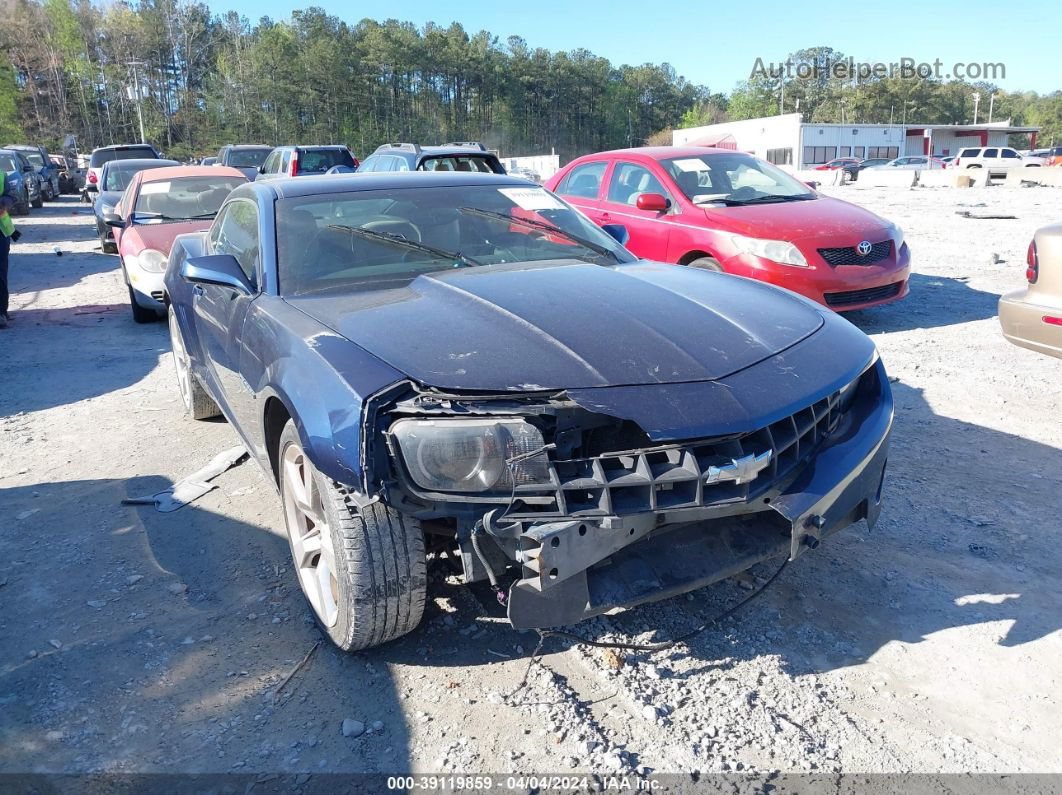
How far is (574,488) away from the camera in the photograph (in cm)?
217

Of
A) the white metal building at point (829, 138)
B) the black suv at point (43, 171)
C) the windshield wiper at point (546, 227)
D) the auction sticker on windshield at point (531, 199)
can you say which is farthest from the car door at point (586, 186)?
the white metal building at point (829, 138)

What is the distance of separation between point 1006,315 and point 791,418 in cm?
306

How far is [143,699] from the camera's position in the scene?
2.56 m

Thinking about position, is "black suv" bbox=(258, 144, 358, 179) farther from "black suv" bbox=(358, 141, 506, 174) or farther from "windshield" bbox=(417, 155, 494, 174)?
"windshield" bbox=(417, 155, 494, 174)

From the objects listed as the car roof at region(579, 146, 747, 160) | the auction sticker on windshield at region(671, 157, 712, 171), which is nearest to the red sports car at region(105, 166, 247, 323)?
the car roof at region(579, 146, 747, 160)

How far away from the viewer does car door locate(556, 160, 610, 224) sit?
8.39 metres

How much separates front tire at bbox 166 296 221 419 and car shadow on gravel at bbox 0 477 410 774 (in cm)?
141

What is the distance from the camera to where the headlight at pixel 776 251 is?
685 cm

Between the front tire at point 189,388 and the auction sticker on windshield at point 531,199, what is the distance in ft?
7.60

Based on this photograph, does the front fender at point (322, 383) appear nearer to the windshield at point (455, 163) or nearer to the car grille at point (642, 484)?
the car grille at point (642, 484)

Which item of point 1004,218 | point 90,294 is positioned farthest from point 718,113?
point 90,294

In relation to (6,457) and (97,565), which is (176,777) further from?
(6,457)

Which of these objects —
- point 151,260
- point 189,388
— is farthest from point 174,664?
point 151,260

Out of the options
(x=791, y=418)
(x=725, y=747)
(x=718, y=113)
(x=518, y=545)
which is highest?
(x=718, y=113)
